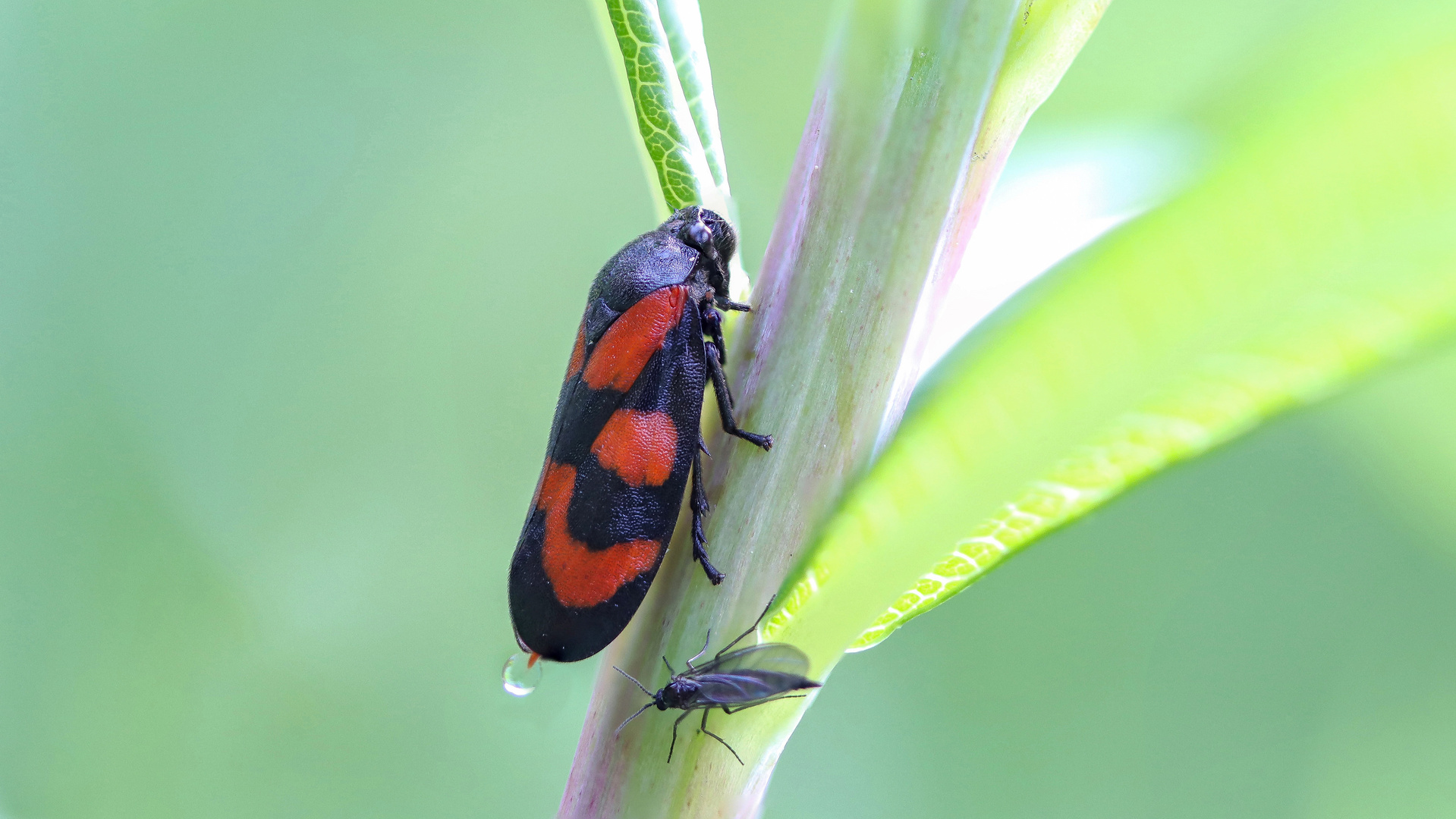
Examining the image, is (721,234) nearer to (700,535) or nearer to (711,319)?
(711,319)

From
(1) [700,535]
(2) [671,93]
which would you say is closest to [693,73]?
(2) [671,93]

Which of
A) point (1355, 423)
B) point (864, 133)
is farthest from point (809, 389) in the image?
point (1355, 423)

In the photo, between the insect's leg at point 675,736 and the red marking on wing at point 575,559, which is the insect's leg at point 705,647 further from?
the red marking on wing at point 575,559

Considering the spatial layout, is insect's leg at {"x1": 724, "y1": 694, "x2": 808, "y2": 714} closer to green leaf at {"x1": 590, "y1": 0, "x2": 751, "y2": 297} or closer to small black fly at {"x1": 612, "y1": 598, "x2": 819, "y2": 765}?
small black fly at {"x1": 612, "y1": 598, "x2": 819, "y2": 765}

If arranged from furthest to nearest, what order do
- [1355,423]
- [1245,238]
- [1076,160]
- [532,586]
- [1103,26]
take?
[1355,423], [1103,26], [532,586], [1076,160], [1245,238]

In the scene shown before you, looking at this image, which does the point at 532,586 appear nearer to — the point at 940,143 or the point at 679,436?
the point at 679,436

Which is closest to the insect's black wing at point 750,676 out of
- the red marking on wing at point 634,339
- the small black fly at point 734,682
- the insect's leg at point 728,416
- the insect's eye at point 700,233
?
the small black fly at point 734,682

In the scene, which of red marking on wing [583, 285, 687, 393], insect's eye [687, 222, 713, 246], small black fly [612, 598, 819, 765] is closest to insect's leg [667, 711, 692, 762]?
small black fly [612, 598, 819, 765]

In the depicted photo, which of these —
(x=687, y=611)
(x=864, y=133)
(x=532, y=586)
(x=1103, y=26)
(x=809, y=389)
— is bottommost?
(x=532, y=586)
